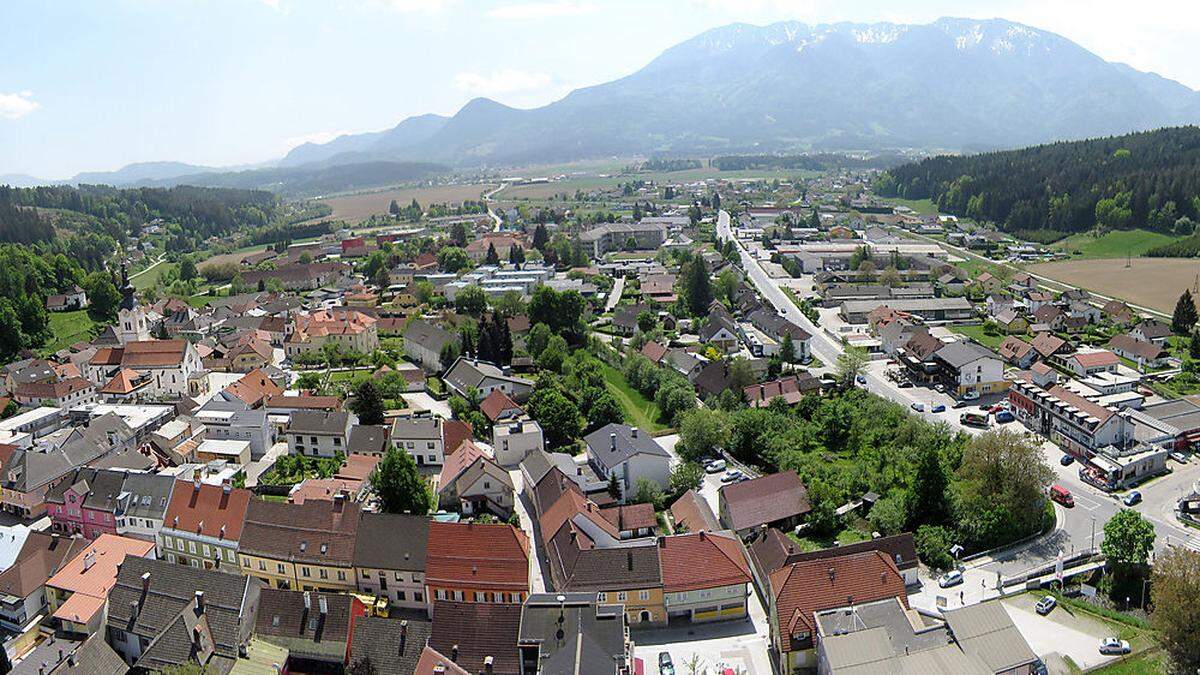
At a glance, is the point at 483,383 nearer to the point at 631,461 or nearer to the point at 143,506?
the point at 631,461

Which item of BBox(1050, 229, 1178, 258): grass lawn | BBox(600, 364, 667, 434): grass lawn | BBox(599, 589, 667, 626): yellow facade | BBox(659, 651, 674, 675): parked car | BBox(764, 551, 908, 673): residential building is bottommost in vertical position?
BBox(1050, 229, 1178, 258): grass lawn

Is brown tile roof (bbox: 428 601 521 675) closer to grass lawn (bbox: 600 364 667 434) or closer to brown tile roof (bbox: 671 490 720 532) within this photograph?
brown tile roof (bbox: 671 490 720 532)

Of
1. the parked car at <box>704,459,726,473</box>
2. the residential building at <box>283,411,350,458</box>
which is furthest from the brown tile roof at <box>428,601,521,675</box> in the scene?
the residential building at <box>283,411,350,458</box>

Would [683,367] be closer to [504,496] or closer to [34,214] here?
[504,496]

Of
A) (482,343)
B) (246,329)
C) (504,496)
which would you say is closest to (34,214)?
(246,329)

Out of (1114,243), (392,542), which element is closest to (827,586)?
(392,542)
